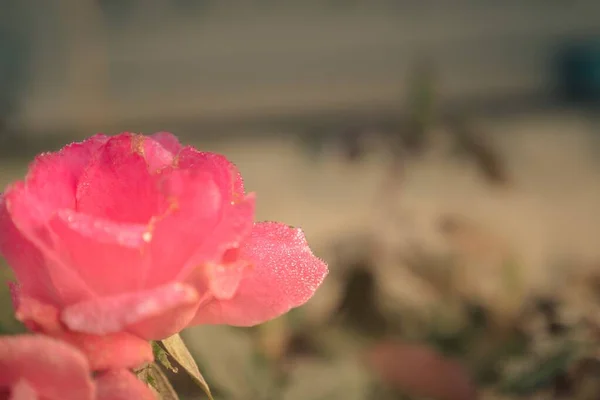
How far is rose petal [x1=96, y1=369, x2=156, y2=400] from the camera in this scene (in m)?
0.13

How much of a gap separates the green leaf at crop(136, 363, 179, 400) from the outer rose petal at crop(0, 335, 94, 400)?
23 mm

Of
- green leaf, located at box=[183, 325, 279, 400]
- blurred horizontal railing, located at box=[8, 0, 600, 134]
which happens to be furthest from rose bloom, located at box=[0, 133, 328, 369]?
blurred horizontal railing, located at box=[8, 0, 600, 134]

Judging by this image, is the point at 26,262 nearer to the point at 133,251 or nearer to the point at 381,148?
the point at 133,251

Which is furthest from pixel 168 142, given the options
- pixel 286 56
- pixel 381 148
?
pixel 286 56

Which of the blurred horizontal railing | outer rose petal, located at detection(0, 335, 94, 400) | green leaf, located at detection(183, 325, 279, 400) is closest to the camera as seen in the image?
outer rose petal, located at detection(0, 335, 94, 400)

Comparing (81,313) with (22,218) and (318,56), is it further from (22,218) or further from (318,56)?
(318,56)

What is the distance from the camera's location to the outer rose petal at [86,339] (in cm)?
14

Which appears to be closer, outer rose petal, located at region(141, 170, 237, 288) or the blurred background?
outer rose petal, located at region(141, 170, 237, 288)

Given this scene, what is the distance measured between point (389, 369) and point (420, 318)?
87 mm

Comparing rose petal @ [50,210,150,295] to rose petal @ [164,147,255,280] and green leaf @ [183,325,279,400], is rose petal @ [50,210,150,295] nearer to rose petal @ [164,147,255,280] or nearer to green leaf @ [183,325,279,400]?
rose petal @ [164,147,255,280]

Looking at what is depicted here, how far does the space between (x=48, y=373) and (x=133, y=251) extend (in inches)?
1.0

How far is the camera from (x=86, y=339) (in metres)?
0.14

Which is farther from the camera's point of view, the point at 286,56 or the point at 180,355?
the point at 286,56

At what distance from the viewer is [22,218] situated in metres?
0.14
